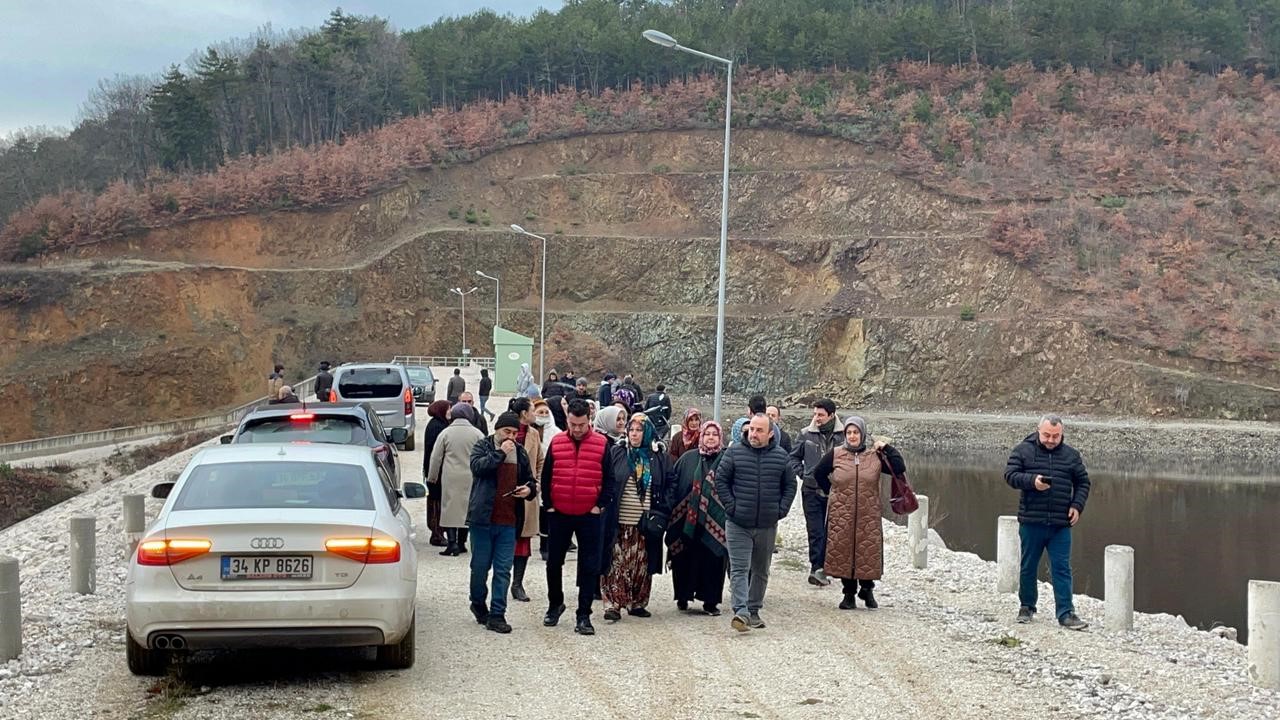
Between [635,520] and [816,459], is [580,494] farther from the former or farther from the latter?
[816,459]

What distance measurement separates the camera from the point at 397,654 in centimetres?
898

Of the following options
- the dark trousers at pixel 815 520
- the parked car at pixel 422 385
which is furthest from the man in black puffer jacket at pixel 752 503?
the parked car at pixel 422 385

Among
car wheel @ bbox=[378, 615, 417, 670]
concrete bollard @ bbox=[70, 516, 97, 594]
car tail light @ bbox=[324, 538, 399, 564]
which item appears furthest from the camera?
concrete bollard @ bbox=[70, 516, 97, 594]

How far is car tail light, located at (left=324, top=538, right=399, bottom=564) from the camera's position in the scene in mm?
8125

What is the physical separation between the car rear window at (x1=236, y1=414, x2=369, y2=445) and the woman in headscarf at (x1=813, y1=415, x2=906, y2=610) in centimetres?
498

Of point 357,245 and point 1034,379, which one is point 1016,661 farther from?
point 357,245

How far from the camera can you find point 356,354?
75.0 metres

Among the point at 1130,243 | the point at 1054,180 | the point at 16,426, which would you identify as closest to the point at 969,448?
the point at 1130,243

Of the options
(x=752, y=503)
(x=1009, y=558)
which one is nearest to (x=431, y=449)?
(x=752, y=503)

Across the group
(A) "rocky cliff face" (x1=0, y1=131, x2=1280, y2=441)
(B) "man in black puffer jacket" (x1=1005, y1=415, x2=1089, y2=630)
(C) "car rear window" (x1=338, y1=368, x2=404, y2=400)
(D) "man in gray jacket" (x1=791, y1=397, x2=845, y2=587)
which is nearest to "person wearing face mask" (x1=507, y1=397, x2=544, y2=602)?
(D) "man in gray jacket" (x1=791, y1=397, x2=845, y2=587)

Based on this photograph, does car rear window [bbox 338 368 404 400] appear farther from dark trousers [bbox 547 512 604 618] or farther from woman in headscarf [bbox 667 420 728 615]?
dark trousers [bbox 547 512 604 618]

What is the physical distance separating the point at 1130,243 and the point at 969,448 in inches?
900

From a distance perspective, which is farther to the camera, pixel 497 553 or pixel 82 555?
pixel 82 555

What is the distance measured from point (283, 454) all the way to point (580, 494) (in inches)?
94.7
